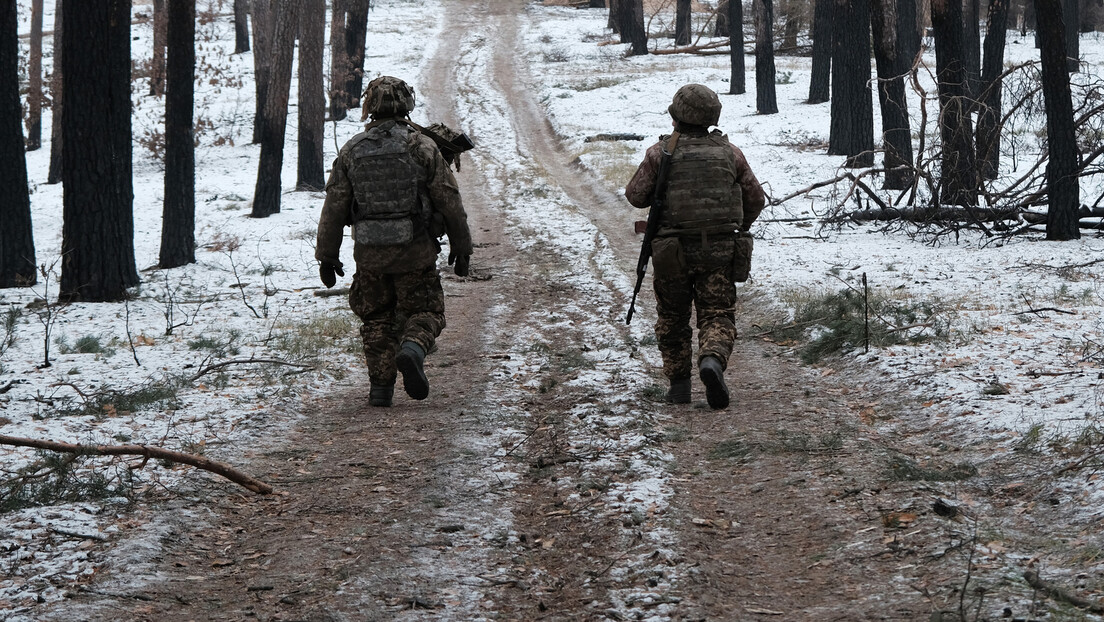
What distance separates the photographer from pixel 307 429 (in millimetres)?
6105

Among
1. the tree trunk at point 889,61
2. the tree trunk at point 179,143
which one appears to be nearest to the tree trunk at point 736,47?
the tree trunk at point 889,61

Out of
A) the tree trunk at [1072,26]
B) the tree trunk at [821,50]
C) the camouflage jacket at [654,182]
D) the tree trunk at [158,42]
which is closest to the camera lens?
the camouflage jacket at [654,182]

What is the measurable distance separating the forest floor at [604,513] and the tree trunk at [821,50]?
625 inches

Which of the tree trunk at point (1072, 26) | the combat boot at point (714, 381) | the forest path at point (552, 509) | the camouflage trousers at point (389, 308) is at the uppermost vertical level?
the tree trunk at point (1072, 26)

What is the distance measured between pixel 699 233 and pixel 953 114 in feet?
24.3

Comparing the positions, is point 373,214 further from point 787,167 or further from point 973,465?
point 787,167

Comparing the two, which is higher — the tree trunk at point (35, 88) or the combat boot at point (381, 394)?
the tree trunk at point (35, 88)

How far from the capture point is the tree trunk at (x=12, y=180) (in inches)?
415

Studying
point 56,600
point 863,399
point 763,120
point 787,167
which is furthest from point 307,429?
point 763,120

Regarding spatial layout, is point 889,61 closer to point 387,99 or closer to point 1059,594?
point 387,99

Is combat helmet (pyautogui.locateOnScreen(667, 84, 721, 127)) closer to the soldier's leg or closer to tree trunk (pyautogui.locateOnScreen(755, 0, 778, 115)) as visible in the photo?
the soldier's leg

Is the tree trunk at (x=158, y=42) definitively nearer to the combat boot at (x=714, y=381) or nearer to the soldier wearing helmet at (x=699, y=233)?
the soldier wearing helmet at (x=699, y=233)

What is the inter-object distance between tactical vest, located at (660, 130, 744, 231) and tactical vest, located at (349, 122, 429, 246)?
1.69 meters

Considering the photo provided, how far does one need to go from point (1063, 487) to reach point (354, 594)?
10.5 feet
